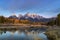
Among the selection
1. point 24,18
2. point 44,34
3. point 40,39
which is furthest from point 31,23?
point 44,34

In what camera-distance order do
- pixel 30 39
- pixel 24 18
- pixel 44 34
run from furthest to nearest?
pixel 44 34
pixel 24 18
pixel 30 39

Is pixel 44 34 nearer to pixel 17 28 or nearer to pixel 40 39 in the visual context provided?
pixel 40 39

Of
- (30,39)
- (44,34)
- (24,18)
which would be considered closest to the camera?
(30,39)

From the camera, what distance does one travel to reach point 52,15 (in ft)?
23.7

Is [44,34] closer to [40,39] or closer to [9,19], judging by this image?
[40,39]

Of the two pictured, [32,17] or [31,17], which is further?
[31,17]

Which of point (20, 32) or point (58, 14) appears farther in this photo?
point (20, 32)

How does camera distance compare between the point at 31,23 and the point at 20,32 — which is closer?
the point at 31,23

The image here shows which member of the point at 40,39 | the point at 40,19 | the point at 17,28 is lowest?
the point at 40,39

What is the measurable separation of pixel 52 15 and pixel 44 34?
1687mm

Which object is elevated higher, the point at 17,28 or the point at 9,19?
the point at 9,19

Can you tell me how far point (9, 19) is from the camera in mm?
7484

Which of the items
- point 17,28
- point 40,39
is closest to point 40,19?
point 40,39

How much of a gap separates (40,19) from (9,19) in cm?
186
